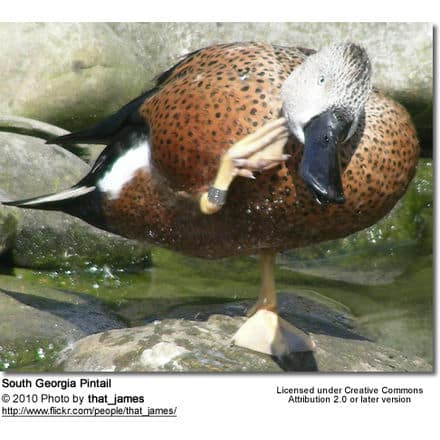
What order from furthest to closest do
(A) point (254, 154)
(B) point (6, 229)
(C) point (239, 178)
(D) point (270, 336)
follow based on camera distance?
(B) point (6, 229) → (D) point (270, 336) → (C) point (239, 178) → (A) point (254, 154)

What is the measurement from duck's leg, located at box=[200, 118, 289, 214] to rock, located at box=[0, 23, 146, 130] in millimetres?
2657

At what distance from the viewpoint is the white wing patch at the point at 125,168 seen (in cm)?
313

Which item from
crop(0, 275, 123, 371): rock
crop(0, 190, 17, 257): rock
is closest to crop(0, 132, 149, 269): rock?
crop(0, 190, 17, 257): rock

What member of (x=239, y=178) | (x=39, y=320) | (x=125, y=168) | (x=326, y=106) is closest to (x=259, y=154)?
(x=239, y=178)

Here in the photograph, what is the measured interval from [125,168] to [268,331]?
0.80 m

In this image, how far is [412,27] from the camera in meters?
5.38

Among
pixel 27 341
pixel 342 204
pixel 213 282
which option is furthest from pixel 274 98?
pixel 213 282

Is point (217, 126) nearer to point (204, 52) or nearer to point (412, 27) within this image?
point (204, 52)

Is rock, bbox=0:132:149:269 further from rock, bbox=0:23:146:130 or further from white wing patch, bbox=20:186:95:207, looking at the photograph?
white wing patch, bbox=20:186:95:207

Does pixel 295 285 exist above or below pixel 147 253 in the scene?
below

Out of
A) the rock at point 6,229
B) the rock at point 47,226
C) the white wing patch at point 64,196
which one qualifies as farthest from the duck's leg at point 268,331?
the rock at point 6,229

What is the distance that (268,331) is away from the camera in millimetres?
3289

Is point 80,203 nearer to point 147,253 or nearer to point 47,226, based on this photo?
point 47,226

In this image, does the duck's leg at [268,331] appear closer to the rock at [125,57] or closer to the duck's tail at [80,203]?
the duck's tail at [80,203]
